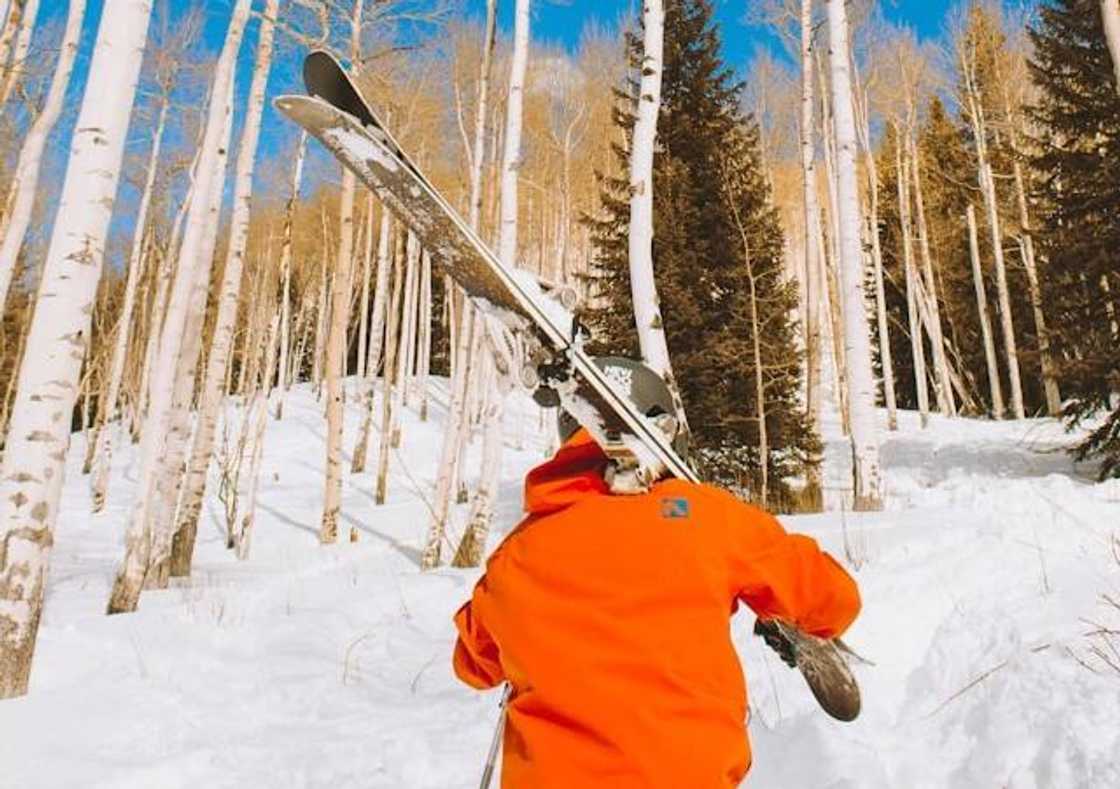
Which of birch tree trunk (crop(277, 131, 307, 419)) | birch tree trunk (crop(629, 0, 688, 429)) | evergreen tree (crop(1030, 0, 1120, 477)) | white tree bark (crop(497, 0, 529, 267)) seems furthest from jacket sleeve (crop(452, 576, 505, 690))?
evergreen tree (crop(1030, 0, 1120, 477))

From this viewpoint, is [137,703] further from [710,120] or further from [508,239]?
[710,120]

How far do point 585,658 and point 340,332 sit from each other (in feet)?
32.1

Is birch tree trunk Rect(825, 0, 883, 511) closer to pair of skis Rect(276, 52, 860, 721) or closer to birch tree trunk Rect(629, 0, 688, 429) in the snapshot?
birch tree trunk Rect(629, 0, 688, 429)

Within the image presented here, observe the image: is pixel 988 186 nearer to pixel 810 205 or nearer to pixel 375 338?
pixel 810 205

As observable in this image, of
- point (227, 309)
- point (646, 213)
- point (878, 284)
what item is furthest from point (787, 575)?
point (878, 284)

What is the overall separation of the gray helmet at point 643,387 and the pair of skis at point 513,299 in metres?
0.04

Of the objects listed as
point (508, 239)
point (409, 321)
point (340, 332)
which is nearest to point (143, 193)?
point (409, 321)

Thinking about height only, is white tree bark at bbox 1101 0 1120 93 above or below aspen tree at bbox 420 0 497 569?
above

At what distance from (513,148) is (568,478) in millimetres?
7798

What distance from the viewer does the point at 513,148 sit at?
27.9ft

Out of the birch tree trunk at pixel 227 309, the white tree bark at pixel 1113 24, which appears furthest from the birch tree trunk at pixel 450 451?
the white tree bark at pixel 1113 24

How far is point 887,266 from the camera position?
89.5 ft

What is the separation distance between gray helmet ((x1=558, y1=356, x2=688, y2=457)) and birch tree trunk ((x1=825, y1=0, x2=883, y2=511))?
18.8 ft

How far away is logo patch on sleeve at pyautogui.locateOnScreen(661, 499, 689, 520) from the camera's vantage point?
4.33 feet
